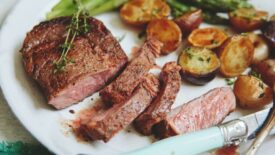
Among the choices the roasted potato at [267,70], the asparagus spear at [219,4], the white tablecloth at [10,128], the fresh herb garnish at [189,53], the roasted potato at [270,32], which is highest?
the white tablecloth at [10,128]

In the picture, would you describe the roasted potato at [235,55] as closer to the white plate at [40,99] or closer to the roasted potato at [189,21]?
the white plate at [40,99]

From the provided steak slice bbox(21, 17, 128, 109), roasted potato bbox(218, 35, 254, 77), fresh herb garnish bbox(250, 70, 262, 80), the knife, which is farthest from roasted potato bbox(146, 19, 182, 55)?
the knife

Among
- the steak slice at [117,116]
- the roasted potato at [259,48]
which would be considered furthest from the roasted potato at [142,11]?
the steak slice at [117,116]

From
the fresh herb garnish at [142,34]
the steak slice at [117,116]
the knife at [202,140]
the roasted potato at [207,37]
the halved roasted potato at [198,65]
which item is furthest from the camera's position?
the fresh herb garnish at [142,34]

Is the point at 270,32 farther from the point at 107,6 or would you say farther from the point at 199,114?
the point at 107,6

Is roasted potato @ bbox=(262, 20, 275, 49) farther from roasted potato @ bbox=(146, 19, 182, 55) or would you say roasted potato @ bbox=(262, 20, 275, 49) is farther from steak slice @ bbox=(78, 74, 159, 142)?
steak slice @ bbox=(78, 74, 159, 142)
